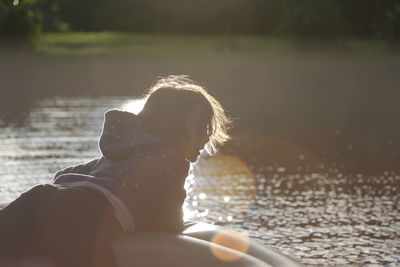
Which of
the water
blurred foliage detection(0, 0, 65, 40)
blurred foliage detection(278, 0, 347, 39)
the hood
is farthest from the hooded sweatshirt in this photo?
blurred foliage detection(278, 0, 347, 39)

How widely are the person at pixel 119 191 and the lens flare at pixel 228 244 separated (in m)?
0.24

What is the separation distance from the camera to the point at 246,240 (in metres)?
4.73

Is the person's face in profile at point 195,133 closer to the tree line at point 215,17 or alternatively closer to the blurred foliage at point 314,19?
the tree line at point 215,17

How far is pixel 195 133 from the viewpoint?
4496 mm

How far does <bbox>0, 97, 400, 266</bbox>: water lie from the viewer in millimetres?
6664

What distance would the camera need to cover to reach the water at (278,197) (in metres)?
6.66

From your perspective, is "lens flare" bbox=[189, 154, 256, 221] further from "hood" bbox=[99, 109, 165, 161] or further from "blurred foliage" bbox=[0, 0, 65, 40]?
"blurred foliage" bbox=[0, 0, 65, 40]

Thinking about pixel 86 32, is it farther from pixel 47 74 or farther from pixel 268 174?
pixel 268 174

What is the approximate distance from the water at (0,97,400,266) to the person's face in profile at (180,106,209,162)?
2009mm

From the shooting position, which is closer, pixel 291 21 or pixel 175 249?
pixel 175 249

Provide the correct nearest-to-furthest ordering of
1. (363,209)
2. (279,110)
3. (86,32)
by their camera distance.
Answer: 1. (363,209)
2. (279,110)
3. (86,32)

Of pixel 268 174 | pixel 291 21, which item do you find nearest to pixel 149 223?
pixel 268 174

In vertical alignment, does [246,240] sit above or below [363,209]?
above

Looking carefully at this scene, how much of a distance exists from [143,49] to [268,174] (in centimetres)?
2555
